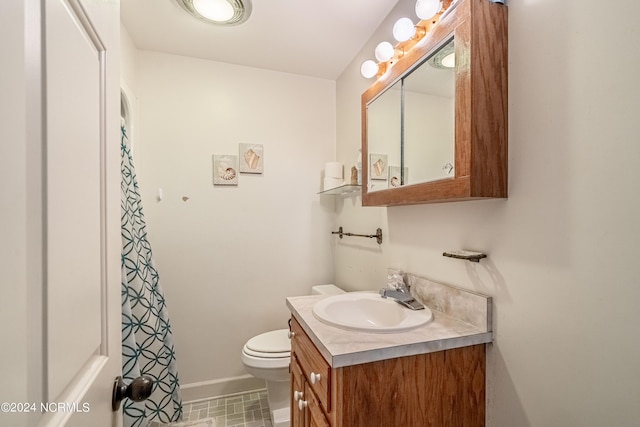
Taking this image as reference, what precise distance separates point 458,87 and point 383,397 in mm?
1000

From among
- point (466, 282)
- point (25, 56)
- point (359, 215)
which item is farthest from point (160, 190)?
point (466, 282)

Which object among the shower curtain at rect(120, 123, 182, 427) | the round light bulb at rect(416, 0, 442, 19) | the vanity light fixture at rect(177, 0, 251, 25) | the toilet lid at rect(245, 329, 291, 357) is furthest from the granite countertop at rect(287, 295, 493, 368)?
the vanity light fixture at rect(177, 0, 251, 25)

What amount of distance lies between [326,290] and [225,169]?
44.7 inches

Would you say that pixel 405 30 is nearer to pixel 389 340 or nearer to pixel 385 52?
pixel 385 52

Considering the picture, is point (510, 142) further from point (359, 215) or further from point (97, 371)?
point (97, 371)

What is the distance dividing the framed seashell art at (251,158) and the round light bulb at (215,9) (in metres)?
0.79

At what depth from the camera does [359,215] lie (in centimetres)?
191

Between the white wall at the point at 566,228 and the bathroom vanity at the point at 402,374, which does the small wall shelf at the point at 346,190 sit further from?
the bathroom vanity at the point at 402,374

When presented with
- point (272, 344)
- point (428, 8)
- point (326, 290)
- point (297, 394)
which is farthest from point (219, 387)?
point (428, 8)

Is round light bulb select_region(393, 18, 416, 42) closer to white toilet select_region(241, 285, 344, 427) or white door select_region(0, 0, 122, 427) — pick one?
white door select_region(0, 0, 122, 427)

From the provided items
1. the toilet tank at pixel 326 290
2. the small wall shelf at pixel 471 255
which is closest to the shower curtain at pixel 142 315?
the toilet tank at pixel 326 290

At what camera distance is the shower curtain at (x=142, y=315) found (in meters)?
1.16

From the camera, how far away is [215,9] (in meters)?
1.52

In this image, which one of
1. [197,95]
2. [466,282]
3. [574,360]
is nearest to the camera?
[574,360]
